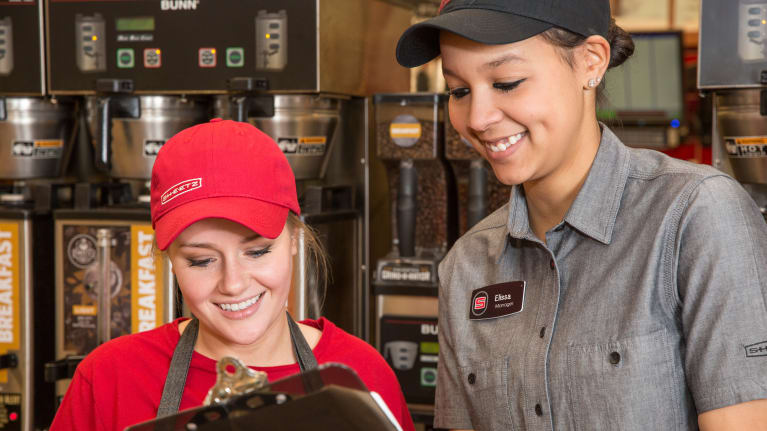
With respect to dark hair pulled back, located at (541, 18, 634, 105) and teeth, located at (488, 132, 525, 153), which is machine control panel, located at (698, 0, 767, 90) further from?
teeth, located at (488, 132, 525, 153)

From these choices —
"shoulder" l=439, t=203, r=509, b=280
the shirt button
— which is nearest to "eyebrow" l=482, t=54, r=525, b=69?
"shoulder" l=439, t=203, r=509, b=280

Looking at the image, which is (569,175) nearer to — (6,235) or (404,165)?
(404,165)

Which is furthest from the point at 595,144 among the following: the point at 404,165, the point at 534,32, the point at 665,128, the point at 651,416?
the point at 665,128

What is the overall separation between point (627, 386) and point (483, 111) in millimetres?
429

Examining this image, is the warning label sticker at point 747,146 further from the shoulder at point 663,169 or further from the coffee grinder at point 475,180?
the shoulder at point 663,169

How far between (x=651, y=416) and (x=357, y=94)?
1.95 meters

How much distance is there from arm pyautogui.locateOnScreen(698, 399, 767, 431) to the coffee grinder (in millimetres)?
1527

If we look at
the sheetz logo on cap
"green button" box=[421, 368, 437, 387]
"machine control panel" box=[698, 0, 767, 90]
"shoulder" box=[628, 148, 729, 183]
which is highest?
"machine control panel" box=[698, 0, 767, 90]

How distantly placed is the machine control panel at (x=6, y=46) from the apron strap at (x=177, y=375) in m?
1.97

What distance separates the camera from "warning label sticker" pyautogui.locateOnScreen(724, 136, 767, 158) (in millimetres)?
2432

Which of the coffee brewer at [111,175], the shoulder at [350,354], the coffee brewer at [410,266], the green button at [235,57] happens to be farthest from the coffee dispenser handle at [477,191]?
the shoulder at [350,354]

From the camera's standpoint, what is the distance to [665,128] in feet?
14.4

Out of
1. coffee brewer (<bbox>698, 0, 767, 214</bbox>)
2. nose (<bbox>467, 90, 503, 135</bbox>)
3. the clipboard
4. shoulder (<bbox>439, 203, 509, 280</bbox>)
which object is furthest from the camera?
coffee brewer (<bbox>698, 0, 767, 214</bbox>)

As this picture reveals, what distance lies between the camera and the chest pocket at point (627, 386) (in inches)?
47.9
